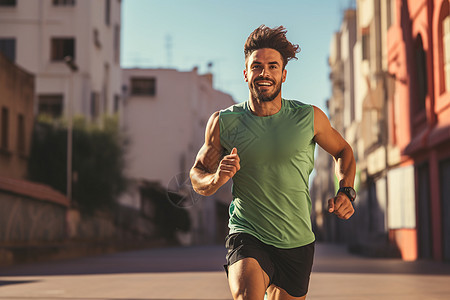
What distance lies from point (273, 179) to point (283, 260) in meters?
0.43

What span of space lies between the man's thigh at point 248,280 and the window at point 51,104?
42563 mm

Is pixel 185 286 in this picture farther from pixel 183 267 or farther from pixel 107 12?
pixel 107 12

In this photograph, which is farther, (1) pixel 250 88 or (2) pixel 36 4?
(2) pixel 36 4

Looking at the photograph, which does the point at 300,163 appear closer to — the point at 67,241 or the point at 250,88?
the point at 250,88

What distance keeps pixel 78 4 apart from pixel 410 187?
25.6 meters

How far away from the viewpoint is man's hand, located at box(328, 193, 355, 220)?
14.0 feet

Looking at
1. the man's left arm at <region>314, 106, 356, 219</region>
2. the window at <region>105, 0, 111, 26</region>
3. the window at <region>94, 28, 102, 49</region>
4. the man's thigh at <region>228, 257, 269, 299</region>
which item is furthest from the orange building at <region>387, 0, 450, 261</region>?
the window at <region>105, 0, 111, 26</region>

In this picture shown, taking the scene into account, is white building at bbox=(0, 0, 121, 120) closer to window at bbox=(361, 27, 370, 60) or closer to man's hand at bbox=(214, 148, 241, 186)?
window at bbox=(361, 27, 370, 60)

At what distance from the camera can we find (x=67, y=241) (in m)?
35.0

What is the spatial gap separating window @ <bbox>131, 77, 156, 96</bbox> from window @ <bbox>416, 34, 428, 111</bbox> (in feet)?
161

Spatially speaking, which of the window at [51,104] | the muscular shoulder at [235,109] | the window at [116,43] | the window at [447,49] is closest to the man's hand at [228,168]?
the muscular shoulder at [235,109]

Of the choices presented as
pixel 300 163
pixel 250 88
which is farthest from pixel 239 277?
pixel 250 88

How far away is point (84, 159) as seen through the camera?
1556 inches

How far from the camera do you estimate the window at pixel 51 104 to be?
151ft
